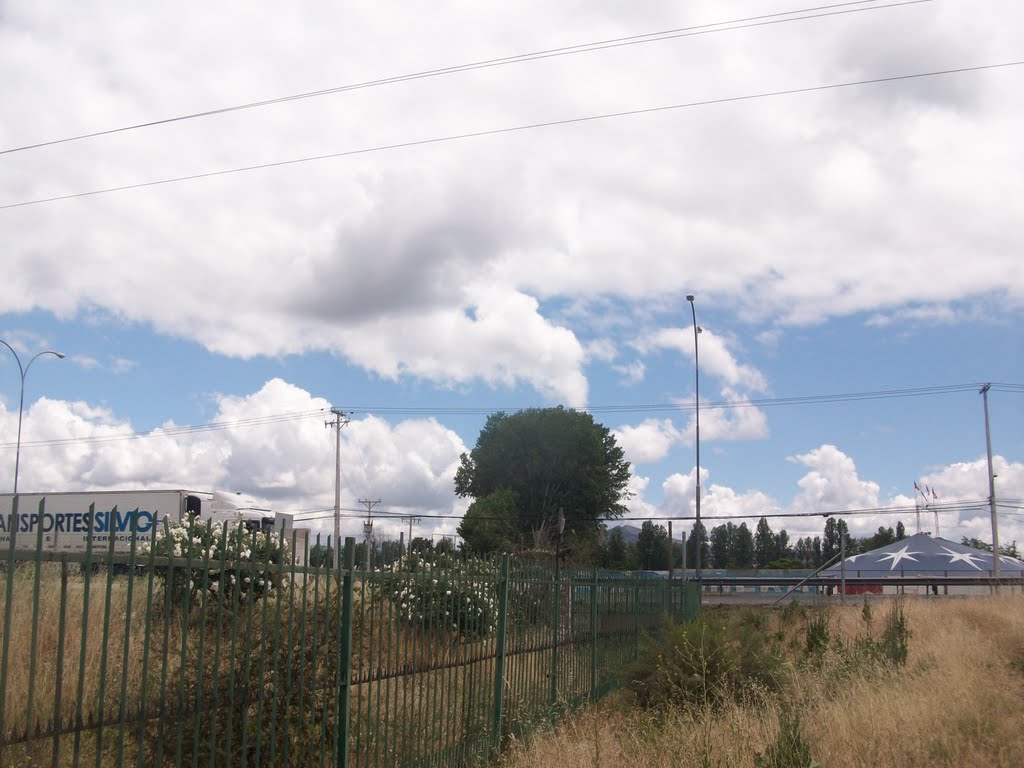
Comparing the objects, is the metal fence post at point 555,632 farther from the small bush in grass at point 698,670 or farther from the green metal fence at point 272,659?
the small bush in grass at point 698,670

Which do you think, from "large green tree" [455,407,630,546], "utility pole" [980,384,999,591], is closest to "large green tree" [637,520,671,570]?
"large green tree" [455,407,630,546]

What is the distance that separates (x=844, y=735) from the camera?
26.6 feet

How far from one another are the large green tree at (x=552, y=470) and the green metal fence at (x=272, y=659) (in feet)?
169

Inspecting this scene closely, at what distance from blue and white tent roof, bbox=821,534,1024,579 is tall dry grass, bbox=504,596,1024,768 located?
4170 cm

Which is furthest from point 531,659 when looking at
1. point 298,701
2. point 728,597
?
point 728,597

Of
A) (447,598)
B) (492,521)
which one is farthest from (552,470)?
(447,598)

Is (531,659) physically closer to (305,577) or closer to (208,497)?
(305,577)

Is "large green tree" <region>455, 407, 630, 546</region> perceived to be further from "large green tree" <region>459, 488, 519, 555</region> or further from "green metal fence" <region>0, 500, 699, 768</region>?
"green metal fence" <region>0, 500, 699, 768</region>

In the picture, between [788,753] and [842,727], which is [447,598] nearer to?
[788,753]

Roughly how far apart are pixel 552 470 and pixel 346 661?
56.7m

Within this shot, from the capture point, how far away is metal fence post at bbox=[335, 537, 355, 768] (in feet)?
18.6

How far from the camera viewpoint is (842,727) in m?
8.31

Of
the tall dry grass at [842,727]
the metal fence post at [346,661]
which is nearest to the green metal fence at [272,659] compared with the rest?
the metal fence post at [346,661]

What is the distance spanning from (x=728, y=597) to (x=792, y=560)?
74132 mm
